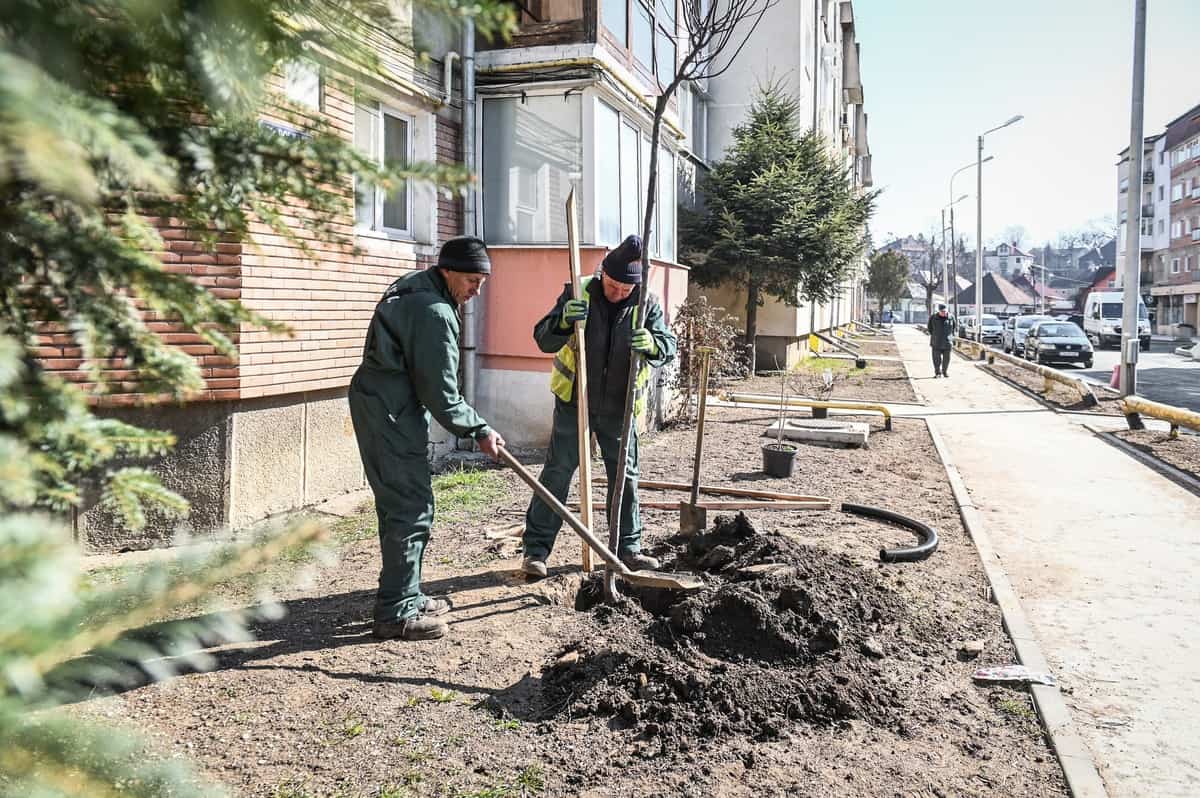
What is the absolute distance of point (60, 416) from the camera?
0.87 metres

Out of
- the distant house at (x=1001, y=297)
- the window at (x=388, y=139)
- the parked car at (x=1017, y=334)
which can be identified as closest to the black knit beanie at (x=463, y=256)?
the window at (x=388, y=139)

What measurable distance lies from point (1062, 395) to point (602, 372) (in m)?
14.9

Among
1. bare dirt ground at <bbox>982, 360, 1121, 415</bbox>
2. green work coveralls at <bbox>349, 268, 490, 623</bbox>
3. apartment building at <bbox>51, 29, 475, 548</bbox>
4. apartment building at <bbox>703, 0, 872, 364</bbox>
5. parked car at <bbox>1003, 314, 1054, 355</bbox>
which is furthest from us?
parked car at <bbox>1003, 314, 1054, 355</bbox>

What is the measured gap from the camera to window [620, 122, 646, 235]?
10922 millimetres

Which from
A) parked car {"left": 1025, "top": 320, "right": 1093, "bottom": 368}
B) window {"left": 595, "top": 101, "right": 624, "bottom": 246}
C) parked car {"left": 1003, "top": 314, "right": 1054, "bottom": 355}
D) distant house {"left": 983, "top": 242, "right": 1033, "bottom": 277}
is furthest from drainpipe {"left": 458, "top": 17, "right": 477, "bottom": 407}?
distant house {"left": 983, "top": 242, "right": 1033, "bottom": 277}

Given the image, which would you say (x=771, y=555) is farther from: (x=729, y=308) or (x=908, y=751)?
(x=729, y=308)

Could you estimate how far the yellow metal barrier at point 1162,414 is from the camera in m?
10.5

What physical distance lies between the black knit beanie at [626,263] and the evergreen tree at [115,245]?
414 cm

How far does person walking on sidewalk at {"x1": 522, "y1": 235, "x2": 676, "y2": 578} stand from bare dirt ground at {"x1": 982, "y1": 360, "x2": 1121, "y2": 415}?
476 inches

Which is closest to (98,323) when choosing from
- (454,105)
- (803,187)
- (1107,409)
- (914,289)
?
(454,105)

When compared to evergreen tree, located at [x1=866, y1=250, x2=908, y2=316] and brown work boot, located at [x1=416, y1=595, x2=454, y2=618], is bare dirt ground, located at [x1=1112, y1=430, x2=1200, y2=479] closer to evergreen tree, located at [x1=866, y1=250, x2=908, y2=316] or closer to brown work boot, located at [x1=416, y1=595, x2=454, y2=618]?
brown work boot, located at [x1=416, y1=595, x2=454, y2=618]

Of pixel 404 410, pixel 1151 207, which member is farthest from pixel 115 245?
pixel 1151 207

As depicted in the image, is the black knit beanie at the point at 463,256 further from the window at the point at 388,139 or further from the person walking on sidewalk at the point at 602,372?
the window at the point at 388,139

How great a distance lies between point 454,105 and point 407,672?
282 inches
